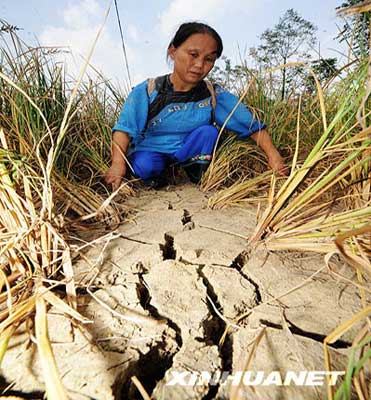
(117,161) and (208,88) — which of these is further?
(208,88)

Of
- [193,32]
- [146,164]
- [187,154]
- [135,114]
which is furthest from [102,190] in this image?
[193,32]

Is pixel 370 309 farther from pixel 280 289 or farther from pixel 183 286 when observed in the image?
pixel 183 286

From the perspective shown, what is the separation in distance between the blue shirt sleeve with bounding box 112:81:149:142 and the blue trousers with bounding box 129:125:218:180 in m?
0.17

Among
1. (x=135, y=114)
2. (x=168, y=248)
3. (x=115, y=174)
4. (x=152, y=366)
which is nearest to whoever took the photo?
(x=152, y=366)

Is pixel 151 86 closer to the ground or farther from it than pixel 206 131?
farther from it

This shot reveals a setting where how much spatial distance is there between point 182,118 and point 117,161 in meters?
0.52

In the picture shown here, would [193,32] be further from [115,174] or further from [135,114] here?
[115,174]

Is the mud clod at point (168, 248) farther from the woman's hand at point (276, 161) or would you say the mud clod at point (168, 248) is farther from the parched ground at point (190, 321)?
the woman's hand at point (276, 161)

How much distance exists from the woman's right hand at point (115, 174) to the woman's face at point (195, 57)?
25.7 inches

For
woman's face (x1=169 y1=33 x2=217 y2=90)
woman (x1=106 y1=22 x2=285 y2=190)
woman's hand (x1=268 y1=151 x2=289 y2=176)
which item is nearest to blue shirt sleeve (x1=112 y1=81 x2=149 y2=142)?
woman (x1=106 y1=22 x2=285 y2=190)

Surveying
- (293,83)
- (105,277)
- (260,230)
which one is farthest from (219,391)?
(293,83)

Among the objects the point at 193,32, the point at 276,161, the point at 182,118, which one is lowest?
the point at 276,161

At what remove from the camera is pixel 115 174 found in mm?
1549

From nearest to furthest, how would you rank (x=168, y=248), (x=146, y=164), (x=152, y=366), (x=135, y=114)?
(x=152, y=366), (x=168, y=248), (x=135, y=114), (x=146, y=164)
